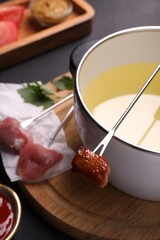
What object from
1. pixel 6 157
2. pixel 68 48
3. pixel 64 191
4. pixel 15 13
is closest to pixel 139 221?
pixel 64 191

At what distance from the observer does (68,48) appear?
1279 millimetres

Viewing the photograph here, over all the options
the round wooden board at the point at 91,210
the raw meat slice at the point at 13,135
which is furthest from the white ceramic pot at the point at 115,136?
the raw meat slice at the point at 13,135

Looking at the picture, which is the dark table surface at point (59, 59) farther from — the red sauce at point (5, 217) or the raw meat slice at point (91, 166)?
the raw meat slice at point (91, 166)

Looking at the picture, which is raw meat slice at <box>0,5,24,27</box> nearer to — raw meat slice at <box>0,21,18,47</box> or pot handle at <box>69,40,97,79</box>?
raw meat slice at <box>0,21,18,47</box>

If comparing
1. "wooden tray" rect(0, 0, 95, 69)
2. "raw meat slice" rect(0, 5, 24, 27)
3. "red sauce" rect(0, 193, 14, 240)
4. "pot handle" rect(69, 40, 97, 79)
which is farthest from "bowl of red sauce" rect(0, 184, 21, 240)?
"raw meat slice" rect(0, 5, 24, 27)

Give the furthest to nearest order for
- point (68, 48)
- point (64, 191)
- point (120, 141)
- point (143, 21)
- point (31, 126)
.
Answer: point (143, 21) → point (68, 48) → point (31, 126) → point (64, 191) → point (120, 141)

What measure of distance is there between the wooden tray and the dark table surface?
16 millimetres

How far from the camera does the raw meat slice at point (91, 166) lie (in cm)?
74

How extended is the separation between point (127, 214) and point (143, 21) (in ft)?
2.20

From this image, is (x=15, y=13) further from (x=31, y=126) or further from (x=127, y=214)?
(x=127, y=214)

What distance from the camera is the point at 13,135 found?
38.1 inches

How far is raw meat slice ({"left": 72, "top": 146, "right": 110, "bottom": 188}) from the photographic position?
2.44 ft

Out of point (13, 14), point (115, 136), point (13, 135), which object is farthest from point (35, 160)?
point (13, 14)

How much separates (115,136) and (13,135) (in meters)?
0.25
